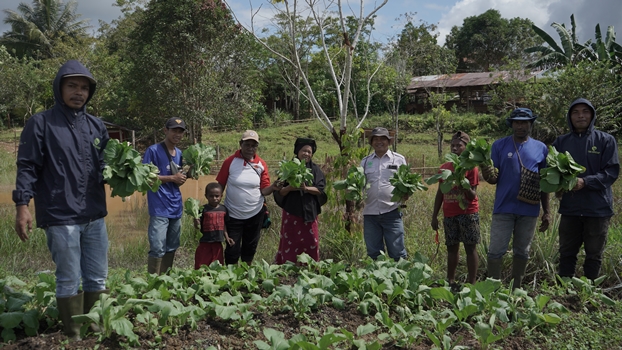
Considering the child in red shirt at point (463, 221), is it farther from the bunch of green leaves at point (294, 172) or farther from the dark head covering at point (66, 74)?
the dark head covering at point (66, 74)

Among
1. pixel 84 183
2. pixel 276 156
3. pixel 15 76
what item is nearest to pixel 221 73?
pixel 276 156

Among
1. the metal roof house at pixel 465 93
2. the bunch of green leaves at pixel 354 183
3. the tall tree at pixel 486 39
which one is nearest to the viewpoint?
the bunch of green leaves at pixel 354 183

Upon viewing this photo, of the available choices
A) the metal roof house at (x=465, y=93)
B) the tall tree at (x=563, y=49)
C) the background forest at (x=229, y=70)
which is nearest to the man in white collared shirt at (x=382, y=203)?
the background forest at (x=229, y=70)

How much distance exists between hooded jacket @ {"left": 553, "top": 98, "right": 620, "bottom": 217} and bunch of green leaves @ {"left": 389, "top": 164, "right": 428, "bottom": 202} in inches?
56.2

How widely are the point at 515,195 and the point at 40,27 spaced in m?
44.0

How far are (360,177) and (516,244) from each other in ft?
5.33

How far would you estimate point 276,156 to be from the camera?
24.0 m

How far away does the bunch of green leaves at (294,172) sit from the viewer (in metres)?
5.12

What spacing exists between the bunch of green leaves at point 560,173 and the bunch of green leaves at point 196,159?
3.18m

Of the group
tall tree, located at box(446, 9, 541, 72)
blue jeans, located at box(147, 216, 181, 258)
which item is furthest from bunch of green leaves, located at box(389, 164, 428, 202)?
tall tree, located at box(446, 9, 541, 72)

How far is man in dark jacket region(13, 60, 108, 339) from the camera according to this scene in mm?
3367

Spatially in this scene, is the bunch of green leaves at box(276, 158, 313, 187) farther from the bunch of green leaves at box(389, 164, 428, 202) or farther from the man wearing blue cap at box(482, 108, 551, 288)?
the man wearing blue cap at box(482, 108, 551, 288)

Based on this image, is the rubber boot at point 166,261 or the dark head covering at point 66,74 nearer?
the dark head covering at point 66,74

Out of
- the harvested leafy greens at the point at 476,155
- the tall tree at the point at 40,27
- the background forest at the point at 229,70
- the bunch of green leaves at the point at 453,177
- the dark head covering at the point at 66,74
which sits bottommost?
the bunch of green leaves at the point at 453,177
